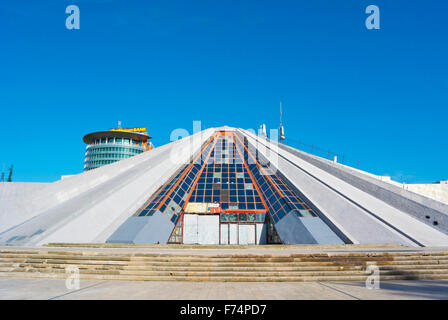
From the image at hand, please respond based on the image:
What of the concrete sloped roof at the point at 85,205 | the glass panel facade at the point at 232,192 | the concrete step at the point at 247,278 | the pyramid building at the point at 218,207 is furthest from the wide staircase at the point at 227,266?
the glass panel facade at the point at 232,192

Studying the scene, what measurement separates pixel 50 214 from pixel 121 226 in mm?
3876

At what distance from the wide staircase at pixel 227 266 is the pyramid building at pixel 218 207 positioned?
3.69 m

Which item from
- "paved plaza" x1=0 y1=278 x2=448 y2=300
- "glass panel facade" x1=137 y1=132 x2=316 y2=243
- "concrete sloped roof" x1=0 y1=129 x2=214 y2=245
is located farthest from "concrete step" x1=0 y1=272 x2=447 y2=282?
"glass panel facade" x1=137 y1=132 x2=316 y2=243

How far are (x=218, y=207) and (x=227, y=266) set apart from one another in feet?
31.3

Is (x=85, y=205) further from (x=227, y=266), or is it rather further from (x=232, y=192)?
(x=227, y=266)

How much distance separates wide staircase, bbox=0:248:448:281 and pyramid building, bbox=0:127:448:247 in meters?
3.69

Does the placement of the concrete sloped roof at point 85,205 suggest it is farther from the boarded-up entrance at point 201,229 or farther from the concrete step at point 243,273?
the concrete step at point 243,273

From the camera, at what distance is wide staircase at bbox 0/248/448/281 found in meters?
7.55

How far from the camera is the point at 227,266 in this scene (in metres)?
7.95

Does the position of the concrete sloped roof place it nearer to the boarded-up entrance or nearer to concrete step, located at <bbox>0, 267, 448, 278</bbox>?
the boarded-up entrance
